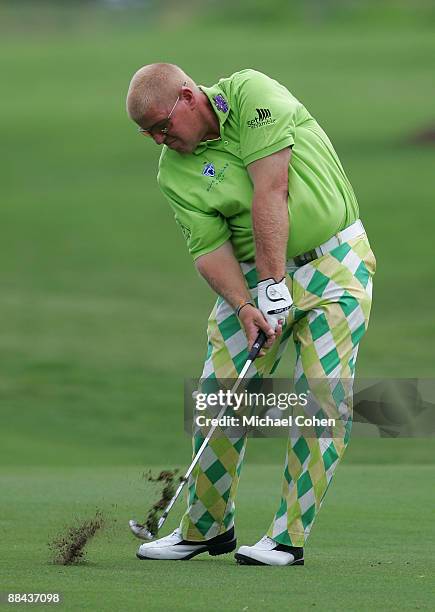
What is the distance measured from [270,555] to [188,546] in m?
0.55

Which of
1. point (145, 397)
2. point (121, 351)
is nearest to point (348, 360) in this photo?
point (145, 397)

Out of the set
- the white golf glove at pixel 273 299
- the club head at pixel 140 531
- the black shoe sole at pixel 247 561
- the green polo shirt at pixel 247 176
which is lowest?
the black shoe sole at pixel 247 561

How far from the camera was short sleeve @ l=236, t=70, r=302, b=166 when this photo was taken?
6.45m

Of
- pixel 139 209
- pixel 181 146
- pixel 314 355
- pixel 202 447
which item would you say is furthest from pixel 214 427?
pixel 139 209

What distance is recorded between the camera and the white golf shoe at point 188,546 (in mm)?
6828

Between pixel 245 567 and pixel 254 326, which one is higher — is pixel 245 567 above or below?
below

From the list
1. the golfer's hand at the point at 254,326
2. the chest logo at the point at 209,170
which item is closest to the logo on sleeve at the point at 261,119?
the chest logo at the point at 209,170

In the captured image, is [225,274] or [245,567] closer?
[245,567]

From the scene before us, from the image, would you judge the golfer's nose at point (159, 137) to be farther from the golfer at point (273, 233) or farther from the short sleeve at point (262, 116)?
the short sleeve at point (262, 116)

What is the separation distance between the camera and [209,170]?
661cm

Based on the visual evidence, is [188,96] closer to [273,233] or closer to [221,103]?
[221,103]

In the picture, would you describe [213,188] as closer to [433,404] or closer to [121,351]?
[433,404]

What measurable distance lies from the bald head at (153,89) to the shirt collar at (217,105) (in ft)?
0.54

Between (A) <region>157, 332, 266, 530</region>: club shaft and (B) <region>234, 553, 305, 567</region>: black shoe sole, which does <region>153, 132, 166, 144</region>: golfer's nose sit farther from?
(B) <region>234, 553, 305, 567</region>: black shoe sole
